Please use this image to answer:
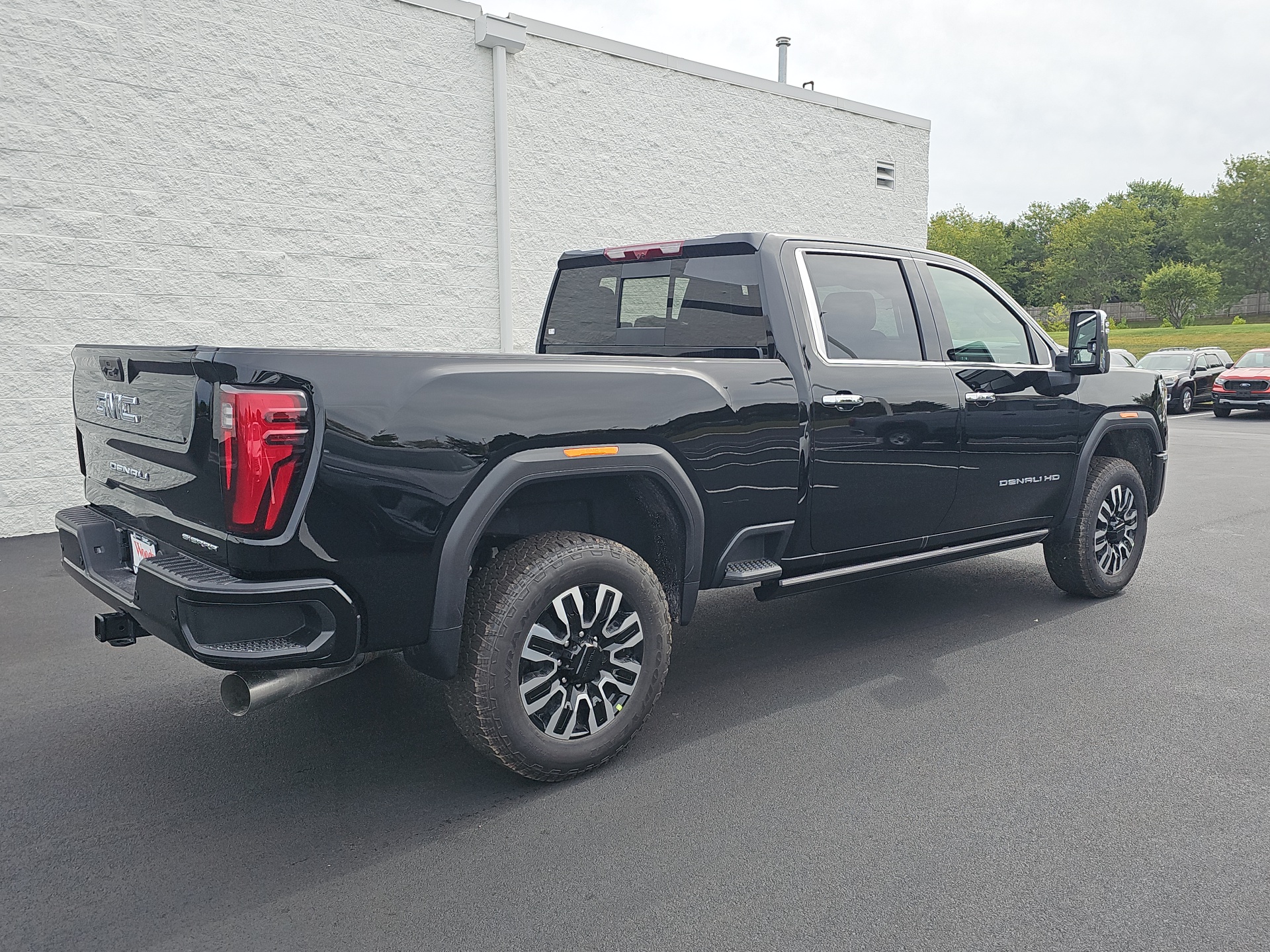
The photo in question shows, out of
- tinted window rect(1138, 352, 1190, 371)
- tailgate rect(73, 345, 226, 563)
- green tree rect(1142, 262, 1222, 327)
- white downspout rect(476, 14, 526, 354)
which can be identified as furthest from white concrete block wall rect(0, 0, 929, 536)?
green tree rect(1142, 262, 1222, 327)

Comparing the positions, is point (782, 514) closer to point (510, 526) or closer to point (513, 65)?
point (510, 526)

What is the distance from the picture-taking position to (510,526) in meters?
3.45

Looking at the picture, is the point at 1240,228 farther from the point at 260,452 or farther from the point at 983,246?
the point at 260,452

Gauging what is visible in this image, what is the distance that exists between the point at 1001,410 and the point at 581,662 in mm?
2792

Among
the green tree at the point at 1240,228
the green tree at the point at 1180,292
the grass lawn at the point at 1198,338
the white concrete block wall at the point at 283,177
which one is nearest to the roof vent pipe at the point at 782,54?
the white concrete block wall at the point at 283,177

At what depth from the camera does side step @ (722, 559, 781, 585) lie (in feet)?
12.6

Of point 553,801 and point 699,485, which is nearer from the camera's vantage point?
point 553,801

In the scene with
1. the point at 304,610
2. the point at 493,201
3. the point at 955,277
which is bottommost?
the point at 304,610

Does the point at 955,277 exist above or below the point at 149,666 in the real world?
above

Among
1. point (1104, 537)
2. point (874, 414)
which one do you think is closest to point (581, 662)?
point (874, 414)

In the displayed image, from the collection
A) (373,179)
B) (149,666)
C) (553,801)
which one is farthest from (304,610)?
(373,179)

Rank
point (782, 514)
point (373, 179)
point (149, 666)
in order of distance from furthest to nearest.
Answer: point (373, 179) < point (149, 666) < point (782, 514)

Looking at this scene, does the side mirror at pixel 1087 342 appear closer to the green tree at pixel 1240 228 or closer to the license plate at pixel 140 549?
the license plate at pixel 140 549

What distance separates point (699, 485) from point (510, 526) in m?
0.76
